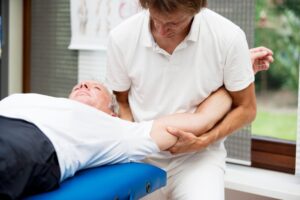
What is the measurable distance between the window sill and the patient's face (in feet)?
2.46

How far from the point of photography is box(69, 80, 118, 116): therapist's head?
5.81ft

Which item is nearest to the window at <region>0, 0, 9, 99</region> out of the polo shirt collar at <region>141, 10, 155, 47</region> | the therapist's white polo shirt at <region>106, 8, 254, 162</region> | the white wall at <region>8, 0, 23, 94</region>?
the white wall at <region>8, 0, 23, 94</region>

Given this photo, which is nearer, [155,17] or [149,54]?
[155,17]

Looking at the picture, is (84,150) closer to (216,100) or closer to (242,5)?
(216,100)

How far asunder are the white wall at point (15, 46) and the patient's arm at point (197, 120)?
1.76 metres

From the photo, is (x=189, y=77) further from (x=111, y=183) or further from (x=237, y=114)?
(x=111, y=183)

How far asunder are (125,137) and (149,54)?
1.19ft

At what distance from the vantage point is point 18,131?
4.15ft

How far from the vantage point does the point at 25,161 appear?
119 centimetres

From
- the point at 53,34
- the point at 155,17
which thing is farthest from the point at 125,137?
the point at 53,34

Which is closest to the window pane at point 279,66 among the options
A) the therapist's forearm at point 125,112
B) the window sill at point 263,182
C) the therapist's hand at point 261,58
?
the window sill at point 263,182

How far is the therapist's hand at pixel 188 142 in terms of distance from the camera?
61.3 inches

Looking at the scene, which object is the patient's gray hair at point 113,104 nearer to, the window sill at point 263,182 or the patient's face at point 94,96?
the patient's face at point 94,96

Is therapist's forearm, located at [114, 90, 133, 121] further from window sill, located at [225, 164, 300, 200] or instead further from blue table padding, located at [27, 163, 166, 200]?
window sill, located at [225, 164, 300, 200]
